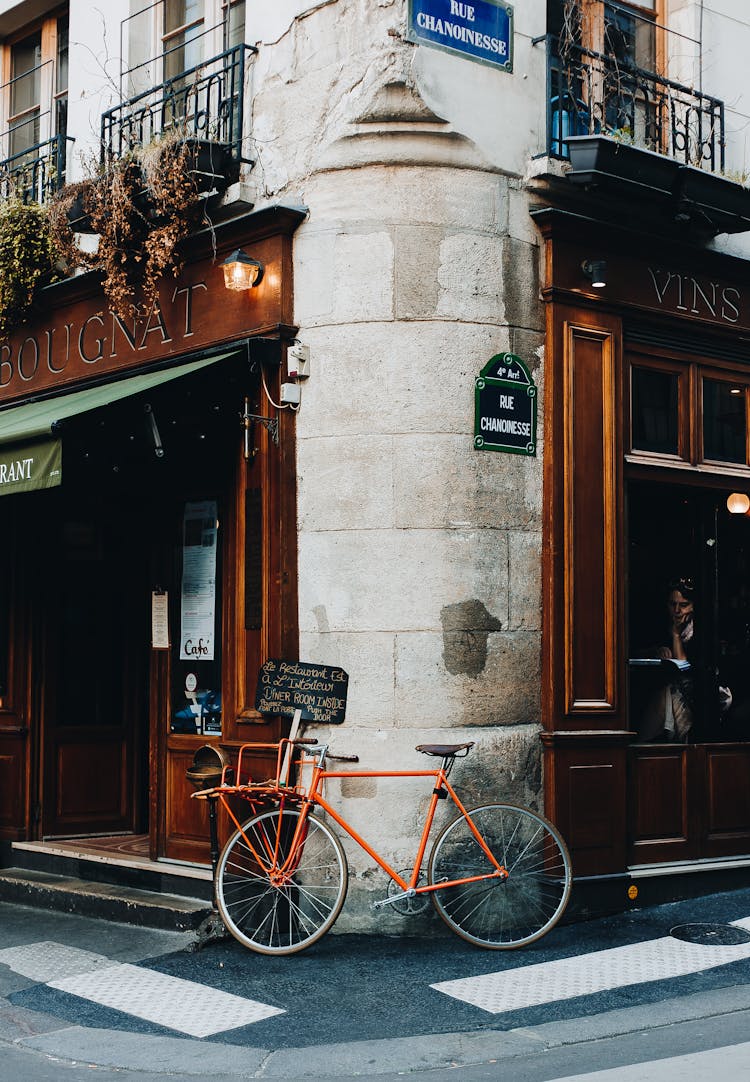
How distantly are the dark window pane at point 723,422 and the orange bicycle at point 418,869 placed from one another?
126 inches

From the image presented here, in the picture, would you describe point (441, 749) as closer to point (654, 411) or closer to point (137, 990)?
point (137, 990)

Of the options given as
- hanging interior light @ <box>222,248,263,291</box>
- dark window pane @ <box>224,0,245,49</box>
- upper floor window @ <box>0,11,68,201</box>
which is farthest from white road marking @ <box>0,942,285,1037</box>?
dark window pane @ <box>224,0,245,49</box>

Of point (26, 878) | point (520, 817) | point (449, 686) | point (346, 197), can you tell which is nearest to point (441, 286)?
point (346, 197)

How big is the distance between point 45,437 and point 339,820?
3015 millimetres

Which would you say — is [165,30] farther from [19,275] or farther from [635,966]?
[635,966]

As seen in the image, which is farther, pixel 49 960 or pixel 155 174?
pixel 155 174

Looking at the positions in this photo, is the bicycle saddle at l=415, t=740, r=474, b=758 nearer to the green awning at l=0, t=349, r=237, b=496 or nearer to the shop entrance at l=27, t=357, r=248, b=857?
the shop entrance at l=27, t=357, r=248, b=857

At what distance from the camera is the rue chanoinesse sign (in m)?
7.87

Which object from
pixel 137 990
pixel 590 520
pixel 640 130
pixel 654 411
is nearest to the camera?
pixel 137 990

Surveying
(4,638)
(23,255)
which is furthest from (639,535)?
(23,255)

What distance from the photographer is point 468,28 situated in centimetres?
800


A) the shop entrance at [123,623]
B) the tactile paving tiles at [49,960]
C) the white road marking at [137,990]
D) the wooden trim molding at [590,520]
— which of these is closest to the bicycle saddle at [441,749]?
the wooden trim molding at [590,520]

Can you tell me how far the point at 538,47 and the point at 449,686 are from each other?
4220 mm

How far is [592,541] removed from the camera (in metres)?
8.29
